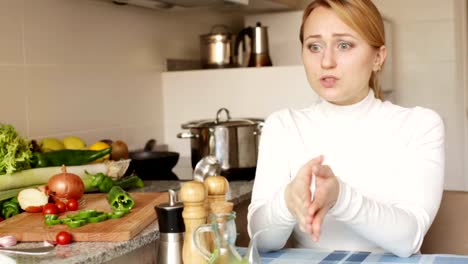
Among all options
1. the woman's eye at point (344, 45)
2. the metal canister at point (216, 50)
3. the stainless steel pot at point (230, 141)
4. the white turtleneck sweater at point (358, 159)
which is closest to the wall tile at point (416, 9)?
the metal canister at point (216, 50)

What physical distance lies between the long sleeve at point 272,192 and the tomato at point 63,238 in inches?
14.4

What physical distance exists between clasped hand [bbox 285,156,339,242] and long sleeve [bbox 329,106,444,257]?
0.06m

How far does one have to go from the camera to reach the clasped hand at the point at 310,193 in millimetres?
1246

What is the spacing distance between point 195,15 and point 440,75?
1248mm

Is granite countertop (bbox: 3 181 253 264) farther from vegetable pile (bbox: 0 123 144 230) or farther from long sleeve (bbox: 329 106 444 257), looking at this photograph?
long sleeve (bbox: 329 106 444 257)

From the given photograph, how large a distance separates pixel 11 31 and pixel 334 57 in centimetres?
106

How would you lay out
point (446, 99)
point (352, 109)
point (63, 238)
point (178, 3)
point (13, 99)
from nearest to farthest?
point (63, 238) < point (352, 109) < point (13, 99) < point (178, 3) < point (446, 99)

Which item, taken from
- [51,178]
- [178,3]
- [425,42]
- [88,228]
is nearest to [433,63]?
[425,42]

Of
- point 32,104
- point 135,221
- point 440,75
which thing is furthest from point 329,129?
point 440,75

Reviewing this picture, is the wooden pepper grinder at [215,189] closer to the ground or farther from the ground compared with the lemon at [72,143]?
closer to the ground

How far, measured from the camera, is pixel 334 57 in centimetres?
160

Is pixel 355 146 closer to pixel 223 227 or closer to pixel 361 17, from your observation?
pixel 361 17

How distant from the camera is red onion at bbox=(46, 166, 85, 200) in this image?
179cm

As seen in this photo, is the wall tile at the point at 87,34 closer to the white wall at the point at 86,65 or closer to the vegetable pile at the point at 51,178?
the white wall at the point at 86,65
